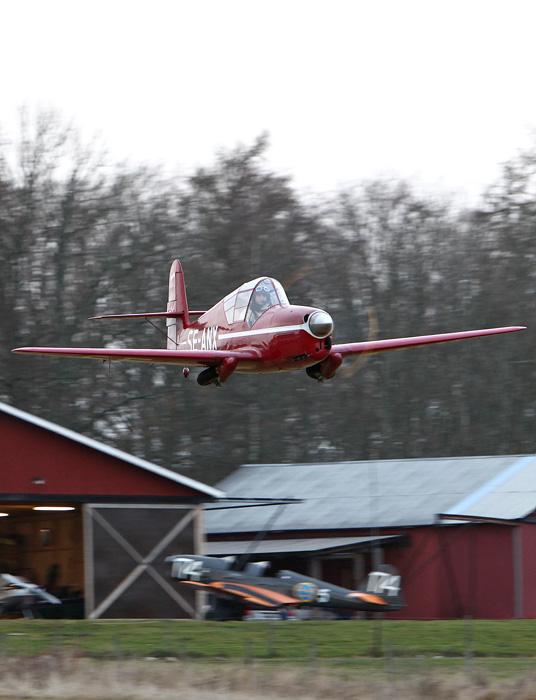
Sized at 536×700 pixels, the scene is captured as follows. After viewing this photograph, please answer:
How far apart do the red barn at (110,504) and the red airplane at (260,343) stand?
15.6 feet

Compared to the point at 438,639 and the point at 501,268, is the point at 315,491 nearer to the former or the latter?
the point at 438,639

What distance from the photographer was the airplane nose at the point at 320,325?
2014cm

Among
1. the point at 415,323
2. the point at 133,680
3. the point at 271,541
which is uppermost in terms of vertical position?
the point at 415,323

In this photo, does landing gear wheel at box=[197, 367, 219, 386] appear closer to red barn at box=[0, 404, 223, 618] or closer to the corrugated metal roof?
red barn at box=[0, 404, 223, 618]

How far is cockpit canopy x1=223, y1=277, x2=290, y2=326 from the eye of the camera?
21.5m

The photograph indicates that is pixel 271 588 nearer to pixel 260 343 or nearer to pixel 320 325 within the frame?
pixel 260 343

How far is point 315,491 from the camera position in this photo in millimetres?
34344

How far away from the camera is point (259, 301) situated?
2167 centimetres

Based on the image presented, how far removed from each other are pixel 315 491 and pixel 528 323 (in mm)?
17138

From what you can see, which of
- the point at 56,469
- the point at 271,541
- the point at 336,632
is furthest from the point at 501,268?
the point at 336,632

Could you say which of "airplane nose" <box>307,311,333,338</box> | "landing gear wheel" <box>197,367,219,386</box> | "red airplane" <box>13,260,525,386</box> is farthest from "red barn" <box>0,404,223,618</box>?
"airplane nose" <box>307,311,333,338</box>

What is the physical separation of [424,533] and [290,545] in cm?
353

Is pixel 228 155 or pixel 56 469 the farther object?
pixel 228 155

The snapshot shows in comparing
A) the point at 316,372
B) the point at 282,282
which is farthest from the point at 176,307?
the point at 282,282
